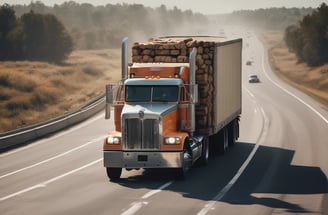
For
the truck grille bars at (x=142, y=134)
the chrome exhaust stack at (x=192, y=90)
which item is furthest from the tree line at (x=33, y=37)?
the truck grille bars at (x=142, y=134)

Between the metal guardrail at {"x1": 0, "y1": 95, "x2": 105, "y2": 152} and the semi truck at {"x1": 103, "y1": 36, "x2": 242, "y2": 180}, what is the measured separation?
30.4ft

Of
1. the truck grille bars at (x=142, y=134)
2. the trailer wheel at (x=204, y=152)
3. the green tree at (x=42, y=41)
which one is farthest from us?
the green tree at (x=42, y=41)

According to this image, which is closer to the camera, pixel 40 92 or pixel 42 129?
pixel 42 129

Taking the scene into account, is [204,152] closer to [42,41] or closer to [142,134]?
[142,134]

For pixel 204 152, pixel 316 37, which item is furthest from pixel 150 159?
pixel 316 37

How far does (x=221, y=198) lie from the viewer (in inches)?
803

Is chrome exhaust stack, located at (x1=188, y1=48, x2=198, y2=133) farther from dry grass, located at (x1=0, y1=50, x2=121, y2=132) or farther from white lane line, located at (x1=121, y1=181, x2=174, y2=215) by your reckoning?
dry grass, located at (x1=0, y1=50, x2=121, y2=132)

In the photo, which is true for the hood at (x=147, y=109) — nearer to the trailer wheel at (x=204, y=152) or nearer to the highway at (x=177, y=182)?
the highway at (x=177, y=182)

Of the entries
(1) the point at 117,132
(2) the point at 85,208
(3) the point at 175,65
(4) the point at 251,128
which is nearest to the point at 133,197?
(2) the point at 85,208

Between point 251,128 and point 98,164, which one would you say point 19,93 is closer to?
point 251,128

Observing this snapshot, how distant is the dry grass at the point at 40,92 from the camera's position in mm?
53750

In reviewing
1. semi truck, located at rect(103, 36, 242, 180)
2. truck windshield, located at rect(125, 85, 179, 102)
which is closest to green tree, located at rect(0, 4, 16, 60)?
semi truck, located at rect(103, 36, 242, 180)

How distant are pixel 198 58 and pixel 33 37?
101 meters

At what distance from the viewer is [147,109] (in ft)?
74.3
